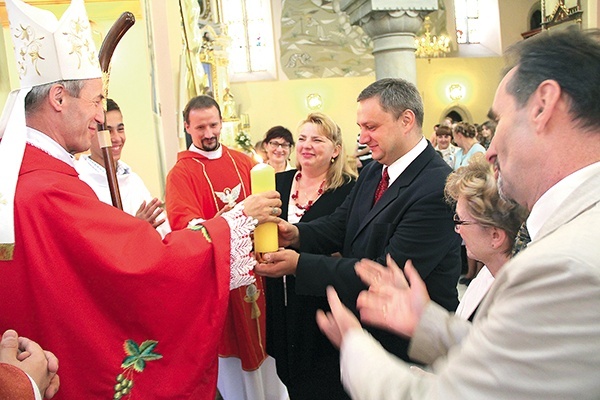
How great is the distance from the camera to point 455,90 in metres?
17.0

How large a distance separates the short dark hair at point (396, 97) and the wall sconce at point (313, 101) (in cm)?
1407

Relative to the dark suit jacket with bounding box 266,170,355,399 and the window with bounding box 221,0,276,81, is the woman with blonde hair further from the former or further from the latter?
the window with bounding box 221,0,276,81

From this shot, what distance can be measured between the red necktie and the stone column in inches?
246

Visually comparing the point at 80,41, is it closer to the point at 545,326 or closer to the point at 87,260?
the point at 87,260

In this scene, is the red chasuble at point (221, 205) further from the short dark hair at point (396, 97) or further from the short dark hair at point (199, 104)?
the short dark hair at point (396, 97)

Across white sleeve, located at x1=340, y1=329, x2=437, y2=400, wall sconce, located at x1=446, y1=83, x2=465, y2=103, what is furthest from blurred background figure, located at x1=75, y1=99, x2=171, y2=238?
wall sconce, located at x1=446, y1=83, x2=465, y2=103

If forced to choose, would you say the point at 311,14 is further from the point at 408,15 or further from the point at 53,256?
the point at 53,256

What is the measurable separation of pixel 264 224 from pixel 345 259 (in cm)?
32

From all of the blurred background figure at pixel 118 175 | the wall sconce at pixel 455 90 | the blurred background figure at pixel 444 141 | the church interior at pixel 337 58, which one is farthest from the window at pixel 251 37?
the blurred background figure at pixel 118 175

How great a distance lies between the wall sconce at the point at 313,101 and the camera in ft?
53.2

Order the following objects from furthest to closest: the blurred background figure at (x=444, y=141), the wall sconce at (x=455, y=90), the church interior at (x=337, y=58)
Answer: the wall sconce at (x=455, y=90), the church interior at (x=337, y=58), the blurred background figure at (x=444, y=141)

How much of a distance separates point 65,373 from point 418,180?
1320 millimetres

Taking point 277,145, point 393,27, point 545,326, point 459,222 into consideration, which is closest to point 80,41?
point 459,222

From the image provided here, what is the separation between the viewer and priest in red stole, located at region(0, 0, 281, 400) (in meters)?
1.72
